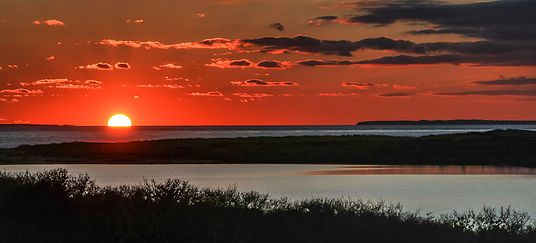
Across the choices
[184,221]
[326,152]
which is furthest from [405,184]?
[326,152]

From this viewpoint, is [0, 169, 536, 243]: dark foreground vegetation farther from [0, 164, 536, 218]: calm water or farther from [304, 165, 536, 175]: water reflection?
[304, 165, 536, 175]: water reflection

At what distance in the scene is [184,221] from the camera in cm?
2381

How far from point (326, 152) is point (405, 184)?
45079 mm

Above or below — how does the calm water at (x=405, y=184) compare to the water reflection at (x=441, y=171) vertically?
below

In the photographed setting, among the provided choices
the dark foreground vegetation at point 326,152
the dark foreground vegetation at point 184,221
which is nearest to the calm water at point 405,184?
the dark foreground vegetation at point 326,152

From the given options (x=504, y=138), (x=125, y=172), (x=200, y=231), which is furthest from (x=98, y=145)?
(x=200, y=231)

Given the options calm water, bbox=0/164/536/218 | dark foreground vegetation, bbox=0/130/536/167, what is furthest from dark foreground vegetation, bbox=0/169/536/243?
dark foreground vegetation, bbox=0/130/536/167

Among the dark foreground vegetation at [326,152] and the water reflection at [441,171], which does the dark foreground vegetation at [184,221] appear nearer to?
the water reflection at [441,171]

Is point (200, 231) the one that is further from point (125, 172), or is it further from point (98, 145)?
point (98, 145)

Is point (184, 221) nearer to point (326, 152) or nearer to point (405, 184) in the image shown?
point (405, 184)

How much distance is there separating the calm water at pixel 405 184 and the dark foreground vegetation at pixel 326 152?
37.0 ft

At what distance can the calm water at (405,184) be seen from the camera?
1845 inches

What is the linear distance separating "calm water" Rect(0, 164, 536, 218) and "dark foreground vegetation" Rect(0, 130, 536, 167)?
1129cm

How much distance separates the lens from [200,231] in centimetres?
2361
